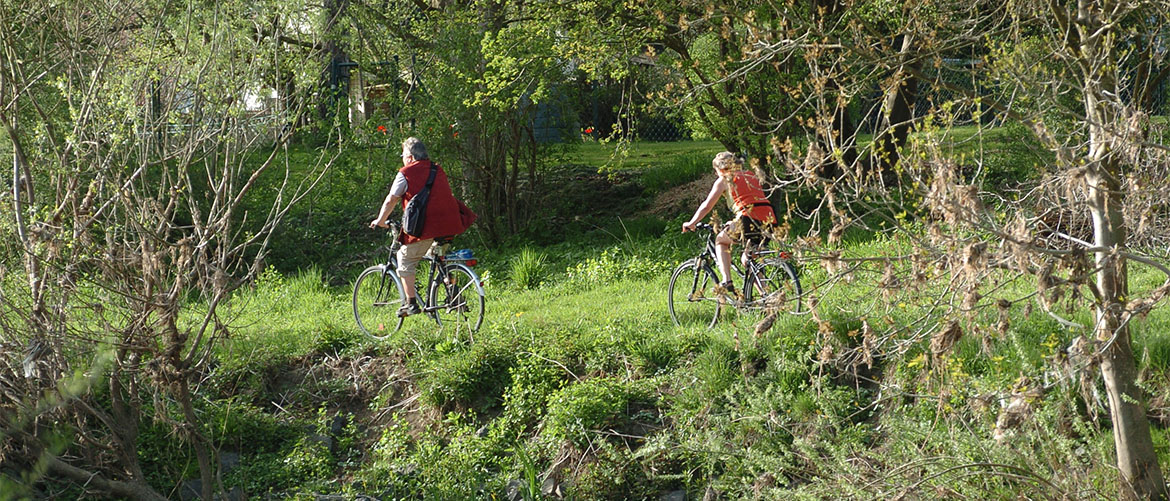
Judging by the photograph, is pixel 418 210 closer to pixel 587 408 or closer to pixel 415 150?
pixel 415 150

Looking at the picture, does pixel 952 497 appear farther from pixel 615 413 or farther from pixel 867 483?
pixel 615 413

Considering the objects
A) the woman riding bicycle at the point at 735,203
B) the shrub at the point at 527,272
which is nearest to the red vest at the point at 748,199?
the woman riding bicycle at the point at 735,203

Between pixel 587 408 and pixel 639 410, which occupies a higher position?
pixel 587 408

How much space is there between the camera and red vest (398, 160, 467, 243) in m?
8.28

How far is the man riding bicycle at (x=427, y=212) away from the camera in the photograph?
8273 mm

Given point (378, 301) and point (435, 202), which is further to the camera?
point (378, 301)

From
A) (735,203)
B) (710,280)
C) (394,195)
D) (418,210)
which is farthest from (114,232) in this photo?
(710,280)

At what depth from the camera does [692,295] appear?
8.56m

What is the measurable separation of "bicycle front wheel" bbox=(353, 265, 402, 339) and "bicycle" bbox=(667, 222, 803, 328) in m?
2.18

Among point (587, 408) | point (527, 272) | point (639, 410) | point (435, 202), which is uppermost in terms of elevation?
point (435, 202)

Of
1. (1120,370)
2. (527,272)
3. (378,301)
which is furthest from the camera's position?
(527,272)

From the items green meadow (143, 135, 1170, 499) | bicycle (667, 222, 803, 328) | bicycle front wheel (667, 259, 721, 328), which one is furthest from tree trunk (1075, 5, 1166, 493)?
bicycle front wheel (667, 259, 721, 328)

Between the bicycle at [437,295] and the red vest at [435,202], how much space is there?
22 centimetres

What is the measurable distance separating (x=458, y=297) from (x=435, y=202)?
0.82 meters
